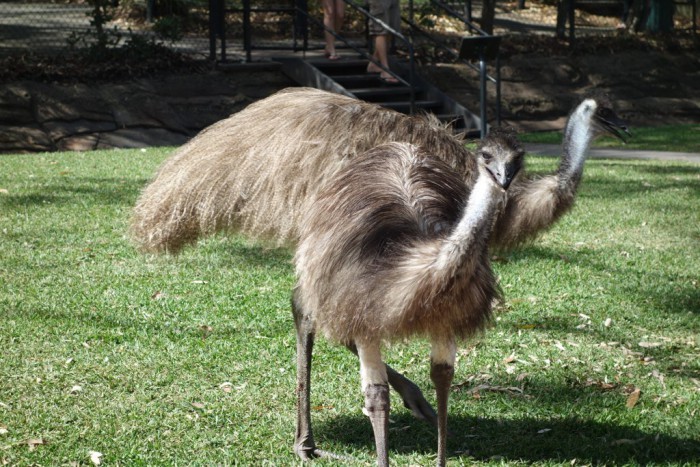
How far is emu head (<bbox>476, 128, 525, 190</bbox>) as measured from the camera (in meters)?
3.53

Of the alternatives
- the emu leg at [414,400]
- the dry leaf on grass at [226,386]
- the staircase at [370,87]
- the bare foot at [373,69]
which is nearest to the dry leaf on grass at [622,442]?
the emu leg at [414,400]

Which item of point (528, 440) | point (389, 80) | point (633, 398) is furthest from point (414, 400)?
point (389, 80)

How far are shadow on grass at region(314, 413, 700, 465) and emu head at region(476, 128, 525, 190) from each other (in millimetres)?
1621

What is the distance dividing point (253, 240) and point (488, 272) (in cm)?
153

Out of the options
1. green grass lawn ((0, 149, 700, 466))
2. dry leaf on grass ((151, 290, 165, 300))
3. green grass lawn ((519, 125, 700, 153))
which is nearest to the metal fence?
green grass lawn ((519, 125, 700, 153))

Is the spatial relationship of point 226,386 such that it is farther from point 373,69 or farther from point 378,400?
point 373,69

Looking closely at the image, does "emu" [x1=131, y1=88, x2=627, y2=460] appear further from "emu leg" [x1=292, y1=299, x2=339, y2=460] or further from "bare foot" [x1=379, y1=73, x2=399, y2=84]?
"bare foot" [x1=379, y1=73, x2=399, y2=84]

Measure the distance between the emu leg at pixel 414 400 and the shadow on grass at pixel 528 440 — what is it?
0.07 m

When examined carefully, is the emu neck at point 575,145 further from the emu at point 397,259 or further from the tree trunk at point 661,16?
the tree trunk at point 661,16

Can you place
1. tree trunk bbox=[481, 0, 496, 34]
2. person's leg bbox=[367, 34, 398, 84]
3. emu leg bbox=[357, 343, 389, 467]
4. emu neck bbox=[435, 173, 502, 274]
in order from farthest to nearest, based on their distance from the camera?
tree trunk bbox=[481, 0, 496, 34] < person's leg bbox=[367, 34, 398, 84] < emu leg bbox=[357, 343, 389, 467] < emu neck bbox=[435, 173, 502, 274]

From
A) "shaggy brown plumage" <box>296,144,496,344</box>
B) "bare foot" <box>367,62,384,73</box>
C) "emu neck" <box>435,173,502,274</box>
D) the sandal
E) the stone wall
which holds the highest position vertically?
"emu neck" <box>435,173,502,274</box>

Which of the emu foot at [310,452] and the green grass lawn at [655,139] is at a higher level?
the emu foot at [310,452]

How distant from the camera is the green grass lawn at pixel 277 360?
475 cm

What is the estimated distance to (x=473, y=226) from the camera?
346cm
